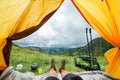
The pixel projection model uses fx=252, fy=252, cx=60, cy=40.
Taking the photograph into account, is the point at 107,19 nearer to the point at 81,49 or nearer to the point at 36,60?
the point at 36,60

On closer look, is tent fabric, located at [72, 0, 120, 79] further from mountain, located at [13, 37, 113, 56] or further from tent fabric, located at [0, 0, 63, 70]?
mountain, located at [13, 37, 113, 56]

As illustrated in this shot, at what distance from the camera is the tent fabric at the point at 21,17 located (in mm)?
2707

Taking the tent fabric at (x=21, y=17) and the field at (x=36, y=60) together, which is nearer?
the tent fabric at (x=21, y=17)

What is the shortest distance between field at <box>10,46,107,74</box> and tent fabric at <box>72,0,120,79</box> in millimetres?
1543

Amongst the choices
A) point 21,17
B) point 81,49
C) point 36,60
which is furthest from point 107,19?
point 81,49

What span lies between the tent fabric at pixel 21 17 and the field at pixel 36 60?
65.7 inches

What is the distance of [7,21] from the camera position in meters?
2.69

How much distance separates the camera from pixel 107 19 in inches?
110

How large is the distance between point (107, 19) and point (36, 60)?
9.45 feet

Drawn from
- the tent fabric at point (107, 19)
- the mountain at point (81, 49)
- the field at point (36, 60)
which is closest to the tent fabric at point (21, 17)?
the tent fabric at point (107, 19)

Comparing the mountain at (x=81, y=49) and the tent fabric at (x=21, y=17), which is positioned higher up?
the tent fabric at (x=21, y=17)

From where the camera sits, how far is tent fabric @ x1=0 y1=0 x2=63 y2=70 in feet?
8.88

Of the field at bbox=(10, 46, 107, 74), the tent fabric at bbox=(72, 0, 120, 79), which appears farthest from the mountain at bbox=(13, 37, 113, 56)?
the tent fabric at bbox=(72, 0, 120, 79)

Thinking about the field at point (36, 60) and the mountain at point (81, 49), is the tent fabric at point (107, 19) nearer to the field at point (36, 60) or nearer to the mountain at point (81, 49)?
the field at point (36, 60)
